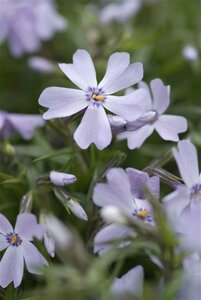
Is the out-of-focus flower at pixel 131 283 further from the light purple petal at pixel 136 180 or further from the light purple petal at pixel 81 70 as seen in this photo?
the light purple petal at pixel 81 70

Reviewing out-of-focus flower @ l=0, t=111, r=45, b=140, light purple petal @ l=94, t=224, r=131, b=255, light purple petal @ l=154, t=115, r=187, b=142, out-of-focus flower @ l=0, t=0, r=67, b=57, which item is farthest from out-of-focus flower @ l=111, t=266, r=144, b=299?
out-of-focus flower @ l=0, t=0, r=67, b=57

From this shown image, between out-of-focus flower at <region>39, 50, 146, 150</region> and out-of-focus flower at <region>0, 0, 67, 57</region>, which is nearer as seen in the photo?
out-of-focus flower at <region>39, 50, 146, 150</region>

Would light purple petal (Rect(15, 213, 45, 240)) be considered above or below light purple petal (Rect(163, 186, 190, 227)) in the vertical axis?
below

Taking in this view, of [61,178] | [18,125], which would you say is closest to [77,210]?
[61,178]

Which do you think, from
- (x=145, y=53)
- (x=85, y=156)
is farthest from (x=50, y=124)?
(x=145, y=53)

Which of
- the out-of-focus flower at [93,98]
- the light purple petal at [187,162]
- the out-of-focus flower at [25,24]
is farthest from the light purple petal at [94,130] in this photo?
the out-of-focus flower at [25,24]

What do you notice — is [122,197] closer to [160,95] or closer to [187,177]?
[187,177]

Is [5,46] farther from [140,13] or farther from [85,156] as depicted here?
[85,156]

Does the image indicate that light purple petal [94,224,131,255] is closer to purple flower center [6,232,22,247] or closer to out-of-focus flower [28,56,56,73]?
purple flower center [6,232,22,247]
